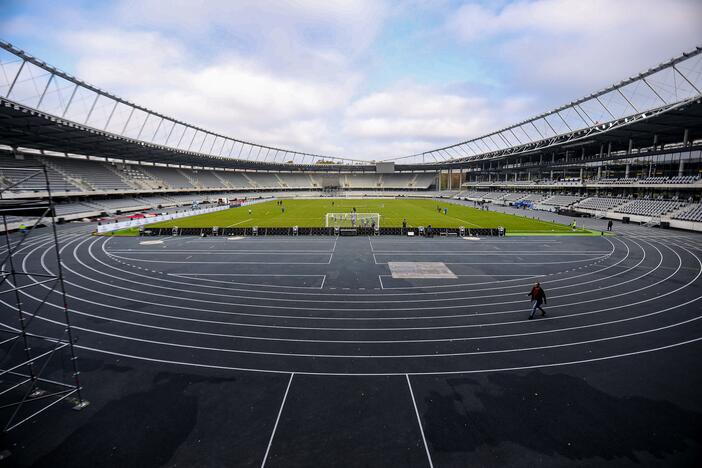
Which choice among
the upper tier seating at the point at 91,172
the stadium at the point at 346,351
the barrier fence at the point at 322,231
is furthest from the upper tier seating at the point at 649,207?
the upper tier seating at the point at 91,172

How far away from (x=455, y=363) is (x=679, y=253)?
2604 centimetres

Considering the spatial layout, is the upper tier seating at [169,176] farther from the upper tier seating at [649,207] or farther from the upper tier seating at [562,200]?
the upper tier seating at [649,207]

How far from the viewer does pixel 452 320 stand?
11.8 metres

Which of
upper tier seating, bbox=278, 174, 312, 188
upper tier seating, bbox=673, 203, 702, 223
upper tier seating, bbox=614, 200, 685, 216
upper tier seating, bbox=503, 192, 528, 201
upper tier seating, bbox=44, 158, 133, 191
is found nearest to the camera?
upper tier seating, bbox=673, 203, 702, 223

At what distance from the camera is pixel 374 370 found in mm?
8609

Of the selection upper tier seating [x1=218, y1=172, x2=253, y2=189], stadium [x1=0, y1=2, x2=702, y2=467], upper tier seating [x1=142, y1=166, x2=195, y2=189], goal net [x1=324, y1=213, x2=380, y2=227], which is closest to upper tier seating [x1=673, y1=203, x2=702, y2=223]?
stadium [x1=0, y1=2, x2=702, y2=467]

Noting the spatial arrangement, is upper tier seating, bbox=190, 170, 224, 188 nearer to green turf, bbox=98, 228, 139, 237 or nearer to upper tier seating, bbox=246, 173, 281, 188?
upper tier seating, bbox=246, 173, 281, 188

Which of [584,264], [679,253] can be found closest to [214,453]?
[584,264]

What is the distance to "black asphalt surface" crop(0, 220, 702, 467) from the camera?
6082 mm

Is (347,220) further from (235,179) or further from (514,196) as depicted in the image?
(235,179)

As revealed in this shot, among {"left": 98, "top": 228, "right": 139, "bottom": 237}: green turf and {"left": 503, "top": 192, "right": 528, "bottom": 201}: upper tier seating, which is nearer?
{"left": 98, "top": 228, "right": 139, "bottom": 237}: green turf

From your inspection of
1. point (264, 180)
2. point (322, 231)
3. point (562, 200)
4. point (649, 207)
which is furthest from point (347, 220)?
point (264, 180)

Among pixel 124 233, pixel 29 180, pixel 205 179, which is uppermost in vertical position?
pixel 205 179

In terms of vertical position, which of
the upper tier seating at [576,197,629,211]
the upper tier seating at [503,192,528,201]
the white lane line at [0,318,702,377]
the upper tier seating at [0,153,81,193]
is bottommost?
the white lane line at [0,318,702,377]
